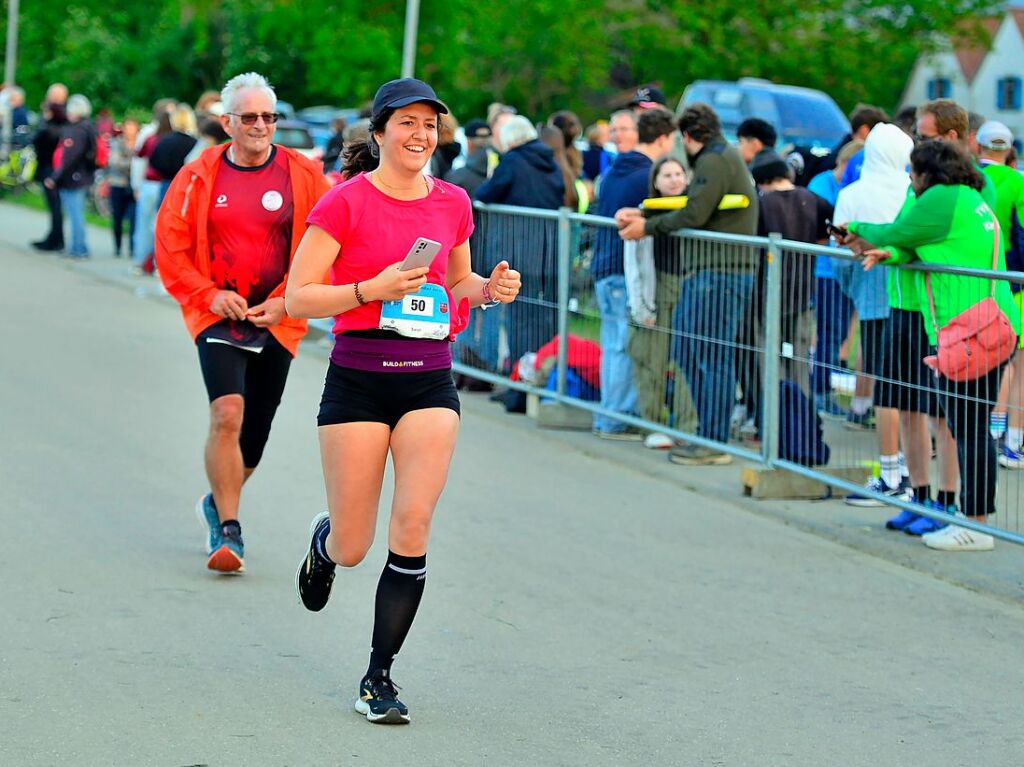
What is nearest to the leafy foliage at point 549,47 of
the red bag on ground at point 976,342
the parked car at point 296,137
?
the parked car at point 296,137

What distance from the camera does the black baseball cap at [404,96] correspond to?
5.28 metres

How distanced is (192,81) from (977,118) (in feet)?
140

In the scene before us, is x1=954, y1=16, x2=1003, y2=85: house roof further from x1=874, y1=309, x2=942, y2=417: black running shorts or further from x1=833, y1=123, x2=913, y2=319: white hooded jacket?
x1=874, y1=309, x2=942, y2=417: black running shorts

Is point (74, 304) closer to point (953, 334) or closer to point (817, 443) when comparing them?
point (817, 443)

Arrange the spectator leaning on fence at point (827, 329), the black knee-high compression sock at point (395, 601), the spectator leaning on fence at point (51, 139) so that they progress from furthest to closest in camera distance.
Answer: the spectator leaning on fence at point (51, 139), the spectator leaning on fence at point (827, 329), the black knee-high compression sock at point (395, 601)

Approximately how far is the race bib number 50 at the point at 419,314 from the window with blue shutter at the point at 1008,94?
77.9 meters

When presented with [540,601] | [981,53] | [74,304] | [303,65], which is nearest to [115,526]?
A: [540,601]

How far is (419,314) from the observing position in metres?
5.40

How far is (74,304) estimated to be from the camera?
17.1 metres

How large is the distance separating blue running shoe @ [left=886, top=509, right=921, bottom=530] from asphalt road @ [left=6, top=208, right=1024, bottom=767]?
1.36 feet

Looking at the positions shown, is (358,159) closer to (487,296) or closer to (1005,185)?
(487,296)

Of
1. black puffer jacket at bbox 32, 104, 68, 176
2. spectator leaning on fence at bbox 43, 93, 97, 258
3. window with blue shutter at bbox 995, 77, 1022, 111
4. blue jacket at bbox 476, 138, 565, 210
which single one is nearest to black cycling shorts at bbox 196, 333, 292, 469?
blue jacket at bbox 476, 138, 565, 210

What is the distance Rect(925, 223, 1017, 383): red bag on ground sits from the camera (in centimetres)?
786

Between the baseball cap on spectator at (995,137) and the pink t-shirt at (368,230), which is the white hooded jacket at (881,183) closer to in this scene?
the baseball cap on spectator at (995,137)
